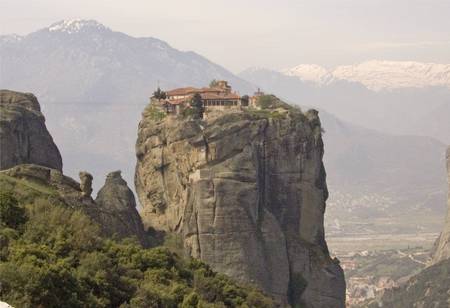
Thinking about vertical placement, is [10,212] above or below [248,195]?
above

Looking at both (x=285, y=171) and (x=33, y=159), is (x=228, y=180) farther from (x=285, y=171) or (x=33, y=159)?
(x=33, y=159)

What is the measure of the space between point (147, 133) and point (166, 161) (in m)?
3.49

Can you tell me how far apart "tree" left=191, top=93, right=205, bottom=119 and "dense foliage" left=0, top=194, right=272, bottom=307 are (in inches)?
1032

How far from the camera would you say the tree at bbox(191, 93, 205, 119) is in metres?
81.2

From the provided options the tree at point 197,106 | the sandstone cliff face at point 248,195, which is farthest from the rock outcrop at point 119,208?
the tree at point 197,106

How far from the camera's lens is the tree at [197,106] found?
8119cm

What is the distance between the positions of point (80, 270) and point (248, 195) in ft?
118

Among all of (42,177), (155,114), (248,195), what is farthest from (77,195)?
(155,114)

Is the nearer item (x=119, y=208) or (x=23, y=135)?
(x=23, y=135)

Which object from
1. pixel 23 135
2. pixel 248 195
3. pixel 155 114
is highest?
pixel 155 114

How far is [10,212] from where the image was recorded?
43812mm

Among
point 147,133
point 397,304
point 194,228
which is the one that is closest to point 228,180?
point 194,228

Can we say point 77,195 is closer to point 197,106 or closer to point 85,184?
point 85,184

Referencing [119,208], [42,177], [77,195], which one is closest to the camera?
[42,177]
